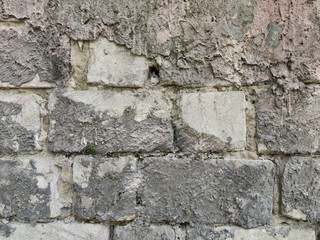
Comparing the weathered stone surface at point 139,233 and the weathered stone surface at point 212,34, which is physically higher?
the weathered stone surface at point 212,34

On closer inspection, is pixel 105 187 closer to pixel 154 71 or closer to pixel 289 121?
pixel 154 71

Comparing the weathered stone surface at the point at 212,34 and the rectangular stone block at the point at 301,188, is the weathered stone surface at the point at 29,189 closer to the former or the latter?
the weathered stone surface at the point at 212,34

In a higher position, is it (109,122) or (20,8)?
(20,8)

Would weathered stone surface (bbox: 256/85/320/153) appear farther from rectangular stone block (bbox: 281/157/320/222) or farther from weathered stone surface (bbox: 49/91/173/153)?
weathered stone surface (bbox: 49/91/173/153)

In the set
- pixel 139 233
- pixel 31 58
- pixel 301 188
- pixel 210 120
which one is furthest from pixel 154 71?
pixel 301 188

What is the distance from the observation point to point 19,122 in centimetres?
152

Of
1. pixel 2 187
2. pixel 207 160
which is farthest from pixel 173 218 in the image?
pixel 2 187

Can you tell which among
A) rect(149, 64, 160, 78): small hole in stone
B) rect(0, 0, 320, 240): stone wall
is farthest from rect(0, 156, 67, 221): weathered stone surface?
rect(149, 64, 160, 78): small hole in stone

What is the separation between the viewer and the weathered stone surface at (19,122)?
151 centimetres

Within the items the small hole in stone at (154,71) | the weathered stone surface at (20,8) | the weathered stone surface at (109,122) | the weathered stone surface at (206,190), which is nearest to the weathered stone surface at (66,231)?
the weathered stone surface at (206,190)

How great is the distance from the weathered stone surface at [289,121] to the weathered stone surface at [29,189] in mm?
812

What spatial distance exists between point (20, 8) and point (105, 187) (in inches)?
28.8

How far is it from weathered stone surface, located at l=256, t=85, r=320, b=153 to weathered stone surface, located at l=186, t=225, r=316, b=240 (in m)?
0.31

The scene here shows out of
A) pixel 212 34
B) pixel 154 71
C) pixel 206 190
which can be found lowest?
pixel 206 190
